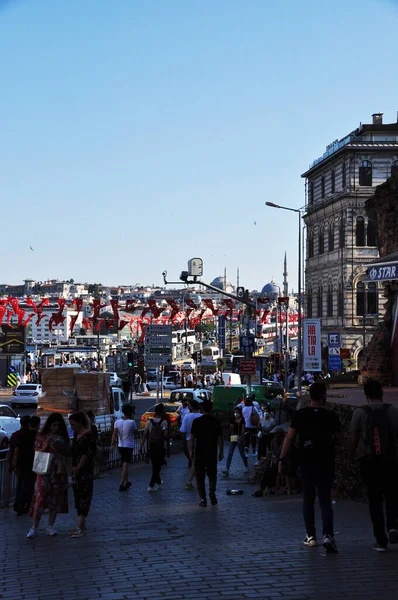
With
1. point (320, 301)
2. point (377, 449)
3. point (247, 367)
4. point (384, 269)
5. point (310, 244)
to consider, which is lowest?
point (377, 449)

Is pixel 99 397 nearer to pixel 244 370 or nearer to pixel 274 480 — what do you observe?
pixel 244 370

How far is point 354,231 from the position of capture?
62.9 metres

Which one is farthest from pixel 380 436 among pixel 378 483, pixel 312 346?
pixel 312 346

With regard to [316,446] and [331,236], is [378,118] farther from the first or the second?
[316,446]

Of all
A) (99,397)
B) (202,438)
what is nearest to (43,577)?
(202,438)

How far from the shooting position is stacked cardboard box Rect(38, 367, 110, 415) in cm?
2814

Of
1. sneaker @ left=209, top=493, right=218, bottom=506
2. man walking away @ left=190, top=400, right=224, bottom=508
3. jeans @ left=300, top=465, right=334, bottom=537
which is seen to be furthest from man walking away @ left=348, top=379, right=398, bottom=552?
sneaker @ left=209, top=493, right=218, bottom=506

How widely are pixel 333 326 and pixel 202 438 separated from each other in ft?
167

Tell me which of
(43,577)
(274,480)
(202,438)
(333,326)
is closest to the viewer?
(43,577)

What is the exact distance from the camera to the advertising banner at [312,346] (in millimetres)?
29719

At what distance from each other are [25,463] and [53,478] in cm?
237

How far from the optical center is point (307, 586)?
25.3 feet

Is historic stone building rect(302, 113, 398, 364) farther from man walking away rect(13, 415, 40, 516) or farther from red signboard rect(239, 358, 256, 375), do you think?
man walking away rect(13, 415, 40, 516)

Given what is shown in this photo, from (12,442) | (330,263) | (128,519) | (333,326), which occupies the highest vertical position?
(330,263)
